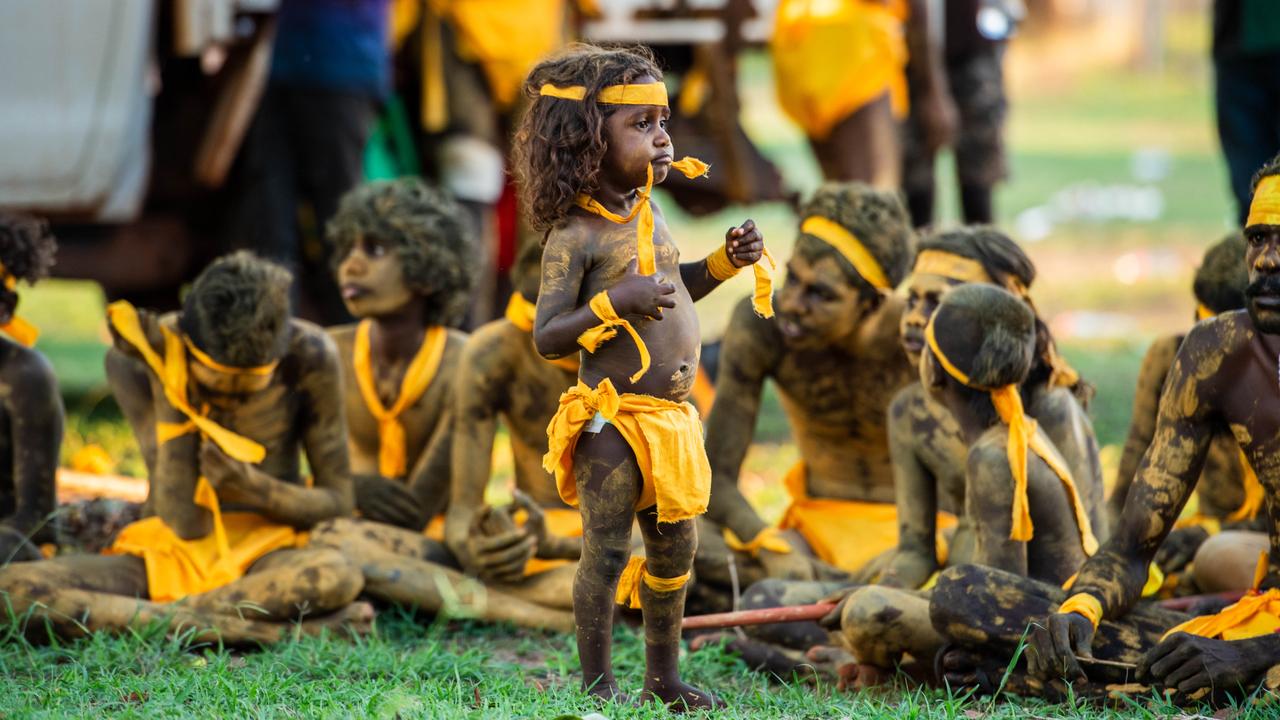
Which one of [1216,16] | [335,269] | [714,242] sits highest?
[1216,16]

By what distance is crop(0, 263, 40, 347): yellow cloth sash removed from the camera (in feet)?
17.6

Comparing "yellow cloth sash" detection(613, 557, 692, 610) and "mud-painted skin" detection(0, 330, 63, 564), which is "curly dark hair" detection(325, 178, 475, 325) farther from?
"yellow cloth sash" detection(613, 557, 692, 610)

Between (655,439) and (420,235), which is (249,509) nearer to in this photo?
(420,235)

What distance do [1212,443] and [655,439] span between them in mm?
2366

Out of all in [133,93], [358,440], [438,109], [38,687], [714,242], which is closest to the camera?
[38,687]

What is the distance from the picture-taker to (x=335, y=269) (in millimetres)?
6211

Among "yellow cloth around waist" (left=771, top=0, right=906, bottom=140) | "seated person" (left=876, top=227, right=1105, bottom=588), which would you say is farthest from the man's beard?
"yellow cloth around waist" (left=771, top=0, right=906, bottom=140)

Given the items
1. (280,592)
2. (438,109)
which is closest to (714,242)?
(438,109)

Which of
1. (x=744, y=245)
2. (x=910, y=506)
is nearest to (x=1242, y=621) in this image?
(x=910, y=506)

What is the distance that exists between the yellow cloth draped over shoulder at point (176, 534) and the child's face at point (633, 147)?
1.60 metres

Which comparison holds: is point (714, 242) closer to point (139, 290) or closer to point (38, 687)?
point (139, 290)

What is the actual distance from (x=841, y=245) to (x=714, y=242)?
11635 mm

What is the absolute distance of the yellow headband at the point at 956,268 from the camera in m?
5.31

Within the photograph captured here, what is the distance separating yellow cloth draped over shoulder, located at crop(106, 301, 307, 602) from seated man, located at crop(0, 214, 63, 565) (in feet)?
0.88
